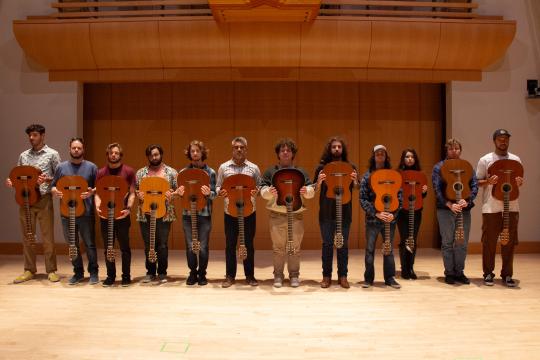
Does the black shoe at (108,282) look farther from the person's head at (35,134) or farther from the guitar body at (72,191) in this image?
the person's head at (35,134)

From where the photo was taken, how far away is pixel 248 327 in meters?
3.82

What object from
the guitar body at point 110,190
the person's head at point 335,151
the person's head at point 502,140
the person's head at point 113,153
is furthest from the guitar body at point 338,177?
the person's head at point 113,153

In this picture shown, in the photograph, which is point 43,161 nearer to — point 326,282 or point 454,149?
point 326,282

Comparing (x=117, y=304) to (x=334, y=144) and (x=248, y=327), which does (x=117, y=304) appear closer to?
(x=248, y=327)

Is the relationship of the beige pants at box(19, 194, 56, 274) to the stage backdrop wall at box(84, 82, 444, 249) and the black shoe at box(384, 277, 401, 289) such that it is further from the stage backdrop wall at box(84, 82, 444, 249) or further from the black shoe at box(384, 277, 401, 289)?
the black shoe at box(384, 277, 401, 289)

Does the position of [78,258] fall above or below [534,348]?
above

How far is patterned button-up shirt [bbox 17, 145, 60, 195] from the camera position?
5.38 metres

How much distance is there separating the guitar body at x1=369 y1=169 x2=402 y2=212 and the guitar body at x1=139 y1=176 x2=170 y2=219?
90.2 inches

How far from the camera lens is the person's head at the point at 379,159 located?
199 inches

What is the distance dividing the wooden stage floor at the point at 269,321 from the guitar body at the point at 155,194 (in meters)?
0.89

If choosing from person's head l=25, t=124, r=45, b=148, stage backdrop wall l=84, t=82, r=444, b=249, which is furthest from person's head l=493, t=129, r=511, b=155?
person's head l=25, t=124, r=45, b=148

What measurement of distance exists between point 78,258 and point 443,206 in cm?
427

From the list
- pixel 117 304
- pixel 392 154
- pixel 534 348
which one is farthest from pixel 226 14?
pixel 534 348

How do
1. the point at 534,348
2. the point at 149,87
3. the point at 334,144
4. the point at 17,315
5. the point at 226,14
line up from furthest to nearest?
the point at 149,87 → the point at 226,14 → the point at 334,144 → the point at 17,315 → the point at 534,348
